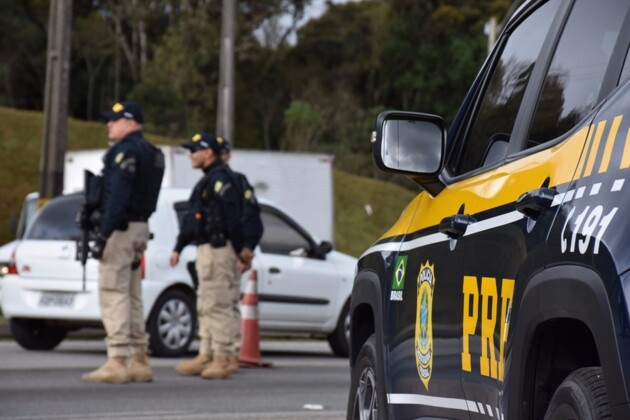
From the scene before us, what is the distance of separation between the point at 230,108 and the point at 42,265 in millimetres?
11773

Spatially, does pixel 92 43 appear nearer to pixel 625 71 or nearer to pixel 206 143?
pixel 206 143

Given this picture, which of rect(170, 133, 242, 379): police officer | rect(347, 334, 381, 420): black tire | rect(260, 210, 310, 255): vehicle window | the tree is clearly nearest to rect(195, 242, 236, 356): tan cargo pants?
rect(170, 133, 242, 379): police officer

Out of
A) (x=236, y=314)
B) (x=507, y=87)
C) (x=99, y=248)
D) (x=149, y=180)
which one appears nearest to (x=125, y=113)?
(x=149, y=180)

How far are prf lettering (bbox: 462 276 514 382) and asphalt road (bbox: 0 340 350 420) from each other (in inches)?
205

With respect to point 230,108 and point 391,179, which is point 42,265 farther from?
point 391,179

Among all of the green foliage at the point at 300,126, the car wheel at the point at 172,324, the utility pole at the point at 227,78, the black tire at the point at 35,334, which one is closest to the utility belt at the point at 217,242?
the car wheel at the point at 172,324

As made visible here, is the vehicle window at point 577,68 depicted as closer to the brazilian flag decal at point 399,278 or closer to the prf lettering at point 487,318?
the prf lettering at point 487,318

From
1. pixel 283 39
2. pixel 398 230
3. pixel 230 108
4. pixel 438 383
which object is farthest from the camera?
pixel 283 39

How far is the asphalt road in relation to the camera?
371 inches

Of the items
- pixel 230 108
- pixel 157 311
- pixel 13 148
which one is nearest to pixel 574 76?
pixel 157 311

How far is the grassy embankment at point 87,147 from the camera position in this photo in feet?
156

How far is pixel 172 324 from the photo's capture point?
557 inches

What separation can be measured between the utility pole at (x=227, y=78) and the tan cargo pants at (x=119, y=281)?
14.4m

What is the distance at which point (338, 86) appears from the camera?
75.0 meters
